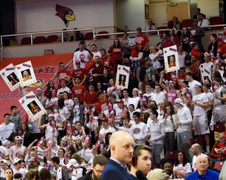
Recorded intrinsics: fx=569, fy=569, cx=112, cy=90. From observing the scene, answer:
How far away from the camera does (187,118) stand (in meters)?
13.2

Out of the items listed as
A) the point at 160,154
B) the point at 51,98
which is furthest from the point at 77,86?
the point at 160,154

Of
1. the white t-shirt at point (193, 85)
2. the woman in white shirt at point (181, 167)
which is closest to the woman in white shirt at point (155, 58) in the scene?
the white t-shirt at point (193, 85)

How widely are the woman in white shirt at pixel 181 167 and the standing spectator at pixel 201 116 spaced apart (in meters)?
1.82

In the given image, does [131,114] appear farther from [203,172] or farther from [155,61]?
[203,172]

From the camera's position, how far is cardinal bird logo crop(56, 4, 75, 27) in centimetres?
2425

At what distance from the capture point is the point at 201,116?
44.6 ft

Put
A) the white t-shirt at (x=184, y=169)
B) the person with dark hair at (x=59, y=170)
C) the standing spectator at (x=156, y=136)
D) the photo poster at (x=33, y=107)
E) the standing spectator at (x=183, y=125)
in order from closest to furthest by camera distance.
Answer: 1. the white t-shirt at (x=184, y=169)
2. the person with dark hair at (x=59, y=170)
3. the standing spectator at (x=183, y=125)
4. the standing spectator at (x=156, y=136)
5. the photo poster at (x=33, y=107)

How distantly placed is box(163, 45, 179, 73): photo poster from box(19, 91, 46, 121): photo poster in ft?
12.2

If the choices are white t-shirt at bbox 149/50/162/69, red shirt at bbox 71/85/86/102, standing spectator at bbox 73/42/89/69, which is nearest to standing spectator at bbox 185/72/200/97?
white t-shirt at bbox 149/50/162/69

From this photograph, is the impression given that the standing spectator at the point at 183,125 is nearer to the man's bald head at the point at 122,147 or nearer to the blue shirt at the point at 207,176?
the blue shirt at the point at 207,176

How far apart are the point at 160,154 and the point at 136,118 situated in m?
1.07

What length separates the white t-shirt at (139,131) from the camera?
13.6m

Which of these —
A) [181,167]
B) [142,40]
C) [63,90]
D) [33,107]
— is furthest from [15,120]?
[181,167]

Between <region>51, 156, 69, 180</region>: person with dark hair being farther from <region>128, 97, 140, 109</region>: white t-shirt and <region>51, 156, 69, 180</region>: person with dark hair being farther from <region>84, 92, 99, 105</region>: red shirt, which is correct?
<region>84, 92, 99, 105</region>: red shirt
